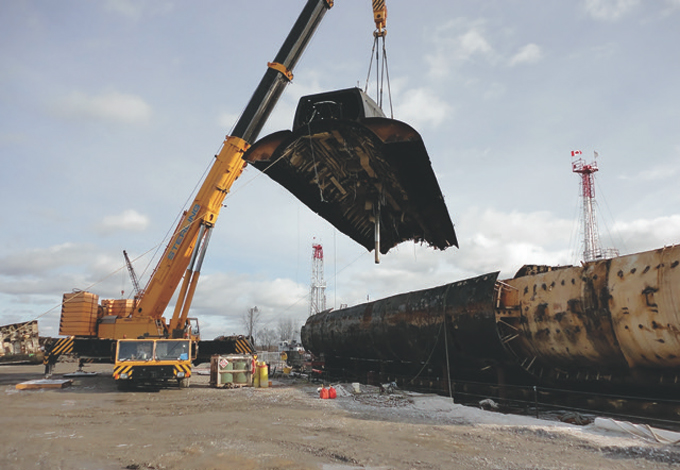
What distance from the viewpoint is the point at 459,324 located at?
11492 millimetres

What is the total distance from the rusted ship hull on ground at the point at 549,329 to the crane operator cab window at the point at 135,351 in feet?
26.2

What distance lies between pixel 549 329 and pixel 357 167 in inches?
229

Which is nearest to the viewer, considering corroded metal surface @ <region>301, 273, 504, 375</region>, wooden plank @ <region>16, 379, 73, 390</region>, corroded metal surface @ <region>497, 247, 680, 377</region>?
corroded metal surface @ <region>497, 247, 680, 377</region>

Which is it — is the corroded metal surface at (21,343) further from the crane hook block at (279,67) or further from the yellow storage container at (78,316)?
the crane hook block at (279,67)

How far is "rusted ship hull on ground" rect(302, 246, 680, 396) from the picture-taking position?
7.86m

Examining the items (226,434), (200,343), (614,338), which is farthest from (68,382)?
(614,338)

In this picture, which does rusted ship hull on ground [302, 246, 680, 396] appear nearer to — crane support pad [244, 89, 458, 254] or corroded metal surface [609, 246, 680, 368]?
corroded metal surface [609, 246, 680, 368]

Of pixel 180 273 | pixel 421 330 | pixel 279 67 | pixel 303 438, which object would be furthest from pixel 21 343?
pixel 303 438

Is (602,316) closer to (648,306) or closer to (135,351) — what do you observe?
(648,306)

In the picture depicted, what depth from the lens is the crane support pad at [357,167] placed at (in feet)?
28.2

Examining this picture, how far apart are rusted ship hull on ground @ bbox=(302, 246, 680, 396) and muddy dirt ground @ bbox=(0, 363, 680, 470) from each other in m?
1.69

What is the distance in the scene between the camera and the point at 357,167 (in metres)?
10.0

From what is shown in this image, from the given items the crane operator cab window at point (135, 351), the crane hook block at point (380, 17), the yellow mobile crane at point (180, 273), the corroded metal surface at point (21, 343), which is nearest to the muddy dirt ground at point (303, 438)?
the crane operator cab window at point (135, 351)

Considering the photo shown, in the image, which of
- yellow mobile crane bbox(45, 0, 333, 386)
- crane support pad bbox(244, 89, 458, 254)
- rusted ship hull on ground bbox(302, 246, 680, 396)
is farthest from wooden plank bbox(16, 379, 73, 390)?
crane support pad bbox(244, 89, 458, 254)
